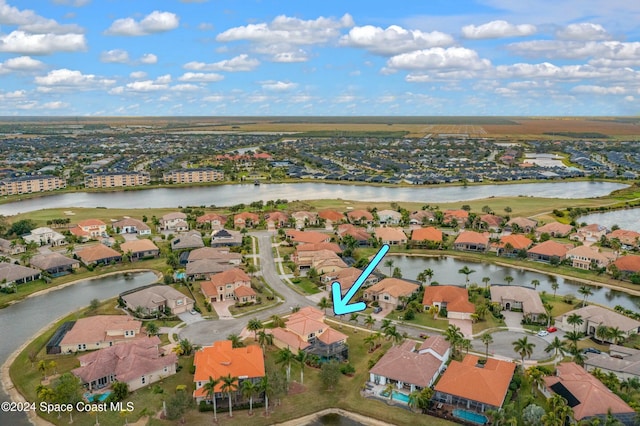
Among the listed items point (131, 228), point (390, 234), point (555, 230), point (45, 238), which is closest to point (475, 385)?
point (390, 234)

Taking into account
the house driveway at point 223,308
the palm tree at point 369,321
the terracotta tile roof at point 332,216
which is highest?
the terracotta tile roof at point 332,216

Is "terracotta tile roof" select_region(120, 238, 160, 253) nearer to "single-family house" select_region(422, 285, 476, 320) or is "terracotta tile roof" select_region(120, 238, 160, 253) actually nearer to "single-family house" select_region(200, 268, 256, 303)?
"single-family house" select_region(200, 268, 256, 303)

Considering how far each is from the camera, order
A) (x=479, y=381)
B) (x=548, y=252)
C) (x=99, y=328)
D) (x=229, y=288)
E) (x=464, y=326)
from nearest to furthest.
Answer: (x=479, y=381)
(x=99, y=328)
(x=464, y=326)
(x=229, y=288)
(x=548, y=252)

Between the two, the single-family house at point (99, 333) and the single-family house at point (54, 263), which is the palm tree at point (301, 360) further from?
the single-family house at point (54, 263)

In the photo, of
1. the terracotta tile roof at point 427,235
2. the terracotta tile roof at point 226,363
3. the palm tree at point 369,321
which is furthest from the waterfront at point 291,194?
the terracotta tile roof at point 226,363

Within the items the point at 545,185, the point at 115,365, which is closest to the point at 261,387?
the point at 115,365

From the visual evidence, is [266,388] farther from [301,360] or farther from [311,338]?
[311,338]
